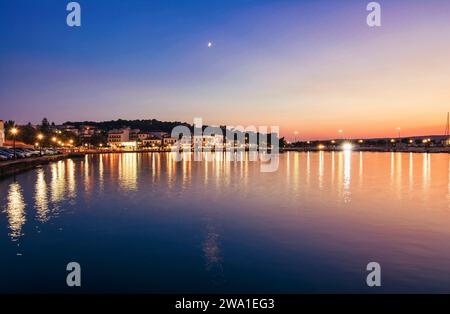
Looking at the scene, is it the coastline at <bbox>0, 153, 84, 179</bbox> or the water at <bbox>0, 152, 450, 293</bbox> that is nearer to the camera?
the water at <bbox>0, 152, 450, 293</bbox>

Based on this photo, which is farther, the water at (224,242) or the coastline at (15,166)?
the coastline at (15,166)

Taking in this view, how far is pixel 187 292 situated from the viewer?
9438 millimetres

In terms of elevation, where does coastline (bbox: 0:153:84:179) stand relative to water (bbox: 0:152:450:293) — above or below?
above

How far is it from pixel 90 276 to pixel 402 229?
526 inches

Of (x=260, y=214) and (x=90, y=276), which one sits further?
(x=260, y=214)

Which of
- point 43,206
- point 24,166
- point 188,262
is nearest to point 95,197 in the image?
point 43,206

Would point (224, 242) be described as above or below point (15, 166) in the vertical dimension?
below

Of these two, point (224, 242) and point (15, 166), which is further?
point (15, 166)

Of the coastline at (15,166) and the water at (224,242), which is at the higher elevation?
the coastline at (15,166)

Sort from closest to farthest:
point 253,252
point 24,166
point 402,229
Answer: point 253,252 < point 402,229 < point 24,166
